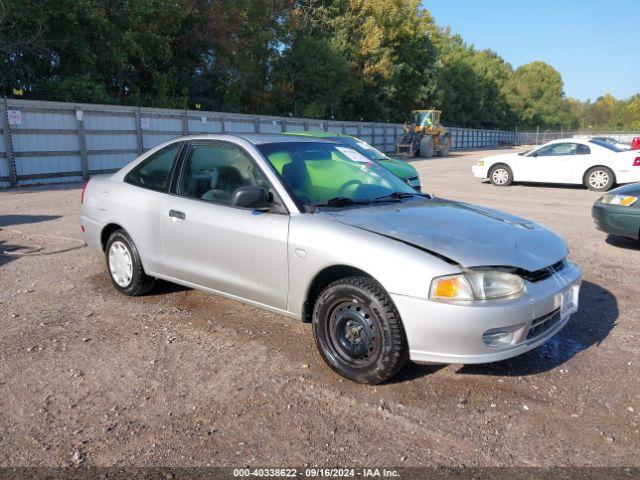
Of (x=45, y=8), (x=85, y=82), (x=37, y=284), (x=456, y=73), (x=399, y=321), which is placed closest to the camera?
(x=399, y=321)

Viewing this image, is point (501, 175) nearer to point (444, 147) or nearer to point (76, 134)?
point (76, 134)

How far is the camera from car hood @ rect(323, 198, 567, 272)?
3201 mm

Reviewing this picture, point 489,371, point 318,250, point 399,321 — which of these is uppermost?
point 318,250

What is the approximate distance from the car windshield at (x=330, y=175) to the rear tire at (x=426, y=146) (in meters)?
29.1

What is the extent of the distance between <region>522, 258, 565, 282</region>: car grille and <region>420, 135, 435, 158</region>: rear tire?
3019 centimetres

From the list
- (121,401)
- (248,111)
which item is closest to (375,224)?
(121,401)

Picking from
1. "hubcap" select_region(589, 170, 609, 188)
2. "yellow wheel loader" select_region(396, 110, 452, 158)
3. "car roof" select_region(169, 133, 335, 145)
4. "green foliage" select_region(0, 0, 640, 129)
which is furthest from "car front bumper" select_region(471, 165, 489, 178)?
"yellow wheel loader" select_region(396, 110, 452, 158)

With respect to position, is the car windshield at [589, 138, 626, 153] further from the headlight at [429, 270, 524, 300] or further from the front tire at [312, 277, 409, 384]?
the front tire at [312, 277, 409, 384]

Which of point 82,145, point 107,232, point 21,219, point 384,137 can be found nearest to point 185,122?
point 82,145

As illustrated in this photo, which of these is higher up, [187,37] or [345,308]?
[187,37]

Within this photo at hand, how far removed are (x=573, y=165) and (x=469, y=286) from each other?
13087mm

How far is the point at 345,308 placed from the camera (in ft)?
11.1

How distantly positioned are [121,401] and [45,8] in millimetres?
22032

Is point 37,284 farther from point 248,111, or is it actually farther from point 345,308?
point 248,111
